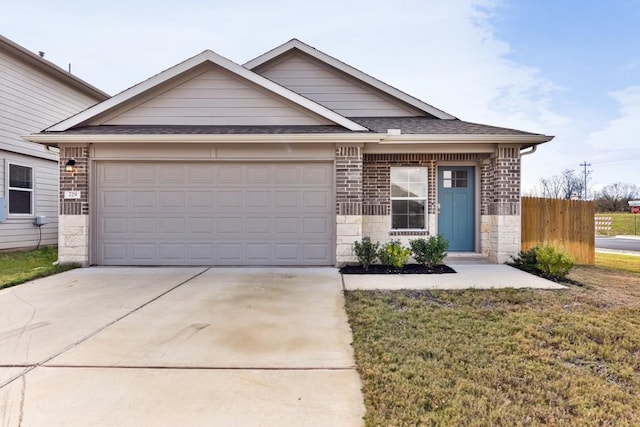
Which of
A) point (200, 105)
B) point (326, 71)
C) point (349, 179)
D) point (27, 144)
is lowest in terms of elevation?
point (349, 179)

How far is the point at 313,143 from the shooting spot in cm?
812

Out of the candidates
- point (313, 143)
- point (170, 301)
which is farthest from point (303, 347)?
point (313, 143)

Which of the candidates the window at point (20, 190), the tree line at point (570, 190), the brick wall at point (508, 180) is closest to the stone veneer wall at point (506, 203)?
the brick wall at point (508, 180)

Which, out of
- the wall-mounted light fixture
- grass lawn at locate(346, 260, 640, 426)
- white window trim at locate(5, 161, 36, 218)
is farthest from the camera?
white window trim at locate(5, 161, 36, 218)

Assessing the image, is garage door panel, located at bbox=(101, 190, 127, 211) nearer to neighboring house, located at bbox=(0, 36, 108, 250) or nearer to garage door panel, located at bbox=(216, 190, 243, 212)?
garage door panel, located at bbox=(216, 190, 243, 212)

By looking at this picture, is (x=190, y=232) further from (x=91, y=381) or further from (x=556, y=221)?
(x=556, y=221)

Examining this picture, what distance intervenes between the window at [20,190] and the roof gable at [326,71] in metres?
7.79

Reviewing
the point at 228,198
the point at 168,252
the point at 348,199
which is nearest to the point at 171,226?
the point at 168,252

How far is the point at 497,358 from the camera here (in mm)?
3371

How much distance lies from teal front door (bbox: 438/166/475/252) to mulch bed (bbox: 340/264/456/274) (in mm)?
1801

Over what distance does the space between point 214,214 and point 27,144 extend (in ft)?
25.0

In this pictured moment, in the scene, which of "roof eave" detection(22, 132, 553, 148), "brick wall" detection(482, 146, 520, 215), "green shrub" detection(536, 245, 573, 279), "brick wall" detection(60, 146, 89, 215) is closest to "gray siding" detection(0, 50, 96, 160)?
"brick wall" detection(60, 146, 89, 215)

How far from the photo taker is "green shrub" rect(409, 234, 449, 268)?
25.6 ft

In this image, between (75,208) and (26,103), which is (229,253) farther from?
(26,103)
